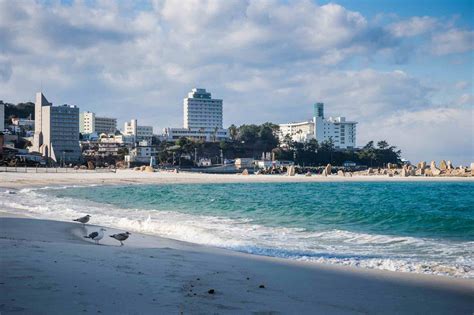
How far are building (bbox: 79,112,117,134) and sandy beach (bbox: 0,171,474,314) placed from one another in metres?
186

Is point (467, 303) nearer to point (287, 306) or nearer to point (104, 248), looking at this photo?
point (287, 306)

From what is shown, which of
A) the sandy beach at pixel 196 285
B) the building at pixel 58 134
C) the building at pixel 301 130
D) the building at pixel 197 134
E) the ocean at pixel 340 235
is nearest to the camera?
the sandy beach at pixel 196 285

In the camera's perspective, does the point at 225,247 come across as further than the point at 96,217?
No

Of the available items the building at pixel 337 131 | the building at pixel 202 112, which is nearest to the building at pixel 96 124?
the building at pixel 202 112

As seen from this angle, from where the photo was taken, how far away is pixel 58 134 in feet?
364

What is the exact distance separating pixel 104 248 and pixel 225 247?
3.12 meters

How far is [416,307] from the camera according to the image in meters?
5.86

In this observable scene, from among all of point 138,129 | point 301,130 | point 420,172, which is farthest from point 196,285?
point 301,130

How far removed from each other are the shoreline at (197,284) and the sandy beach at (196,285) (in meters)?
0.01

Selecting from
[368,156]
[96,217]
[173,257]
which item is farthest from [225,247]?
[368,156]

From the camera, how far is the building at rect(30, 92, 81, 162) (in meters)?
109

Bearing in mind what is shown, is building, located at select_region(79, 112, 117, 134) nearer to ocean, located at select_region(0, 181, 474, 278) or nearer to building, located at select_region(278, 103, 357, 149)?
building, located at select_region(278, 103, 357, 149)

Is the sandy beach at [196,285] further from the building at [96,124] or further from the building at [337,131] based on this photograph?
the building at [96,124]

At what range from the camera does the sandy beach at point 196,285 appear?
16.1 feet
